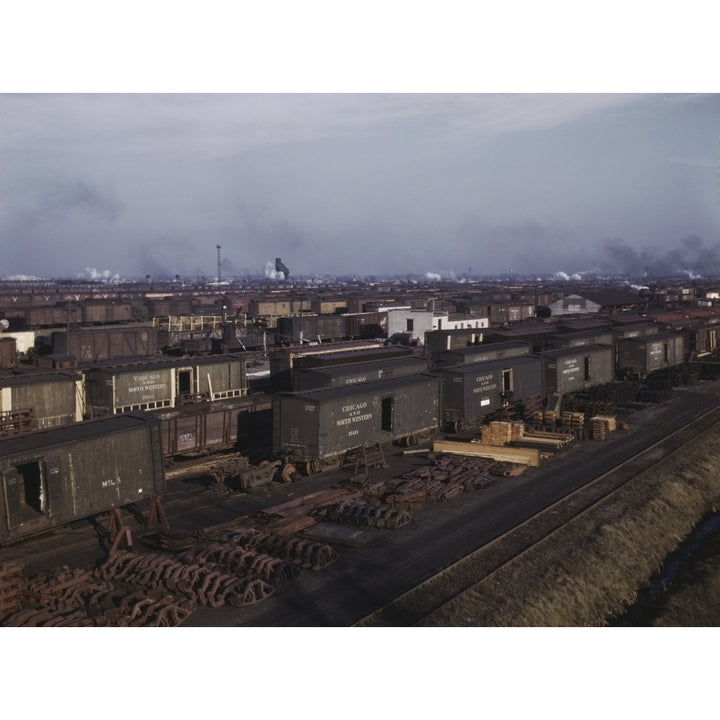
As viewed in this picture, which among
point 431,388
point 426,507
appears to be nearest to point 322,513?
point 426,507

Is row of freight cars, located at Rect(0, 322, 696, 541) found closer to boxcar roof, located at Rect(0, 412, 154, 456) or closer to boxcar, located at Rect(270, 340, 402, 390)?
boxcar roof, located at Rect(0, 412, 154, 456)

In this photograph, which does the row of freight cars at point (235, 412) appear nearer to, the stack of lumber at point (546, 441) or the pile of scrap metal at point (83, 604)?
the pile of scrap metal at point (83, 604)

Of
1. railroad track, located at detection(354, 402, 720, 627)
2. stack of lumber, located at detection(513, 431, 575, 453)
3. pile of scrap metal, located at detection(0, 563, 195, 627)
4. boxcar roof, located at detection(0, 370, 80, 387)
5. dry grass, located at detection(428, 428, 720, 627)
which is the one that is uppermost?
boxcar roof, located at detection(0, 370, 80, 387)

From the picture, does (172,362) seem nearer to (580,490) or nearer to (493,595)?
(580,490)

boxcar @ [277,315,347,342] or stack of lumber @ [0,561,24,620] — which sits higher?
boxcar @ [277,315,347,342]

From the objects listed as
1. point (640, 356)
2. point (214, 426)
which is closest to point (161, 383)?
point (214, 426)

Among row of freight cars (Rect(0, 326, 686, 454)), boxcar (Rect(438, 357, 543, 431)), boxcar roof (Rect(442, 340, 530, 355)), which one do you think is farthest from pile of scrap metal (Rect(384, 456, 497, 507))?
boxcar roof (Rect(442, 340, 530, 355))
